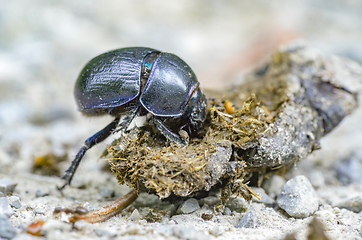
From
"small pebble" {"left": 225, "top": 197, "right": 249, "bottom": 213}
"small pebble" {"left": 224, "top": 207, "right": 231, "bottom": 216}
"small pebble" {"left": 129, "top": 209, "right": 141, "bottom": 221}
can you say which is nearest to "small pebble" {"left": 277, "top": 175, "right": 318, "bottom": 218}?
"small pebble" {"left": 225, "top": 197, "right": 249, "bottom": 213}

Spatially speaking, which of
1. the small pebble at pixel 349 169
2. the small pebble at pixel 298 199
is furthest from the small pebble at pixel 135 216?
the small pebble at pixel 349 169

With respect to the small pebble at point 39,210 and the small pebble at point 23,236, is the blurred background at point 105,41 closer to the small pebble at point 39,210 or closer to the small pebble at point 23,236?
the small pebble at point 39,210

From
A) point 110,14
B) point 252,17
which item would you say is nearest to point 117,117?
point 110,14

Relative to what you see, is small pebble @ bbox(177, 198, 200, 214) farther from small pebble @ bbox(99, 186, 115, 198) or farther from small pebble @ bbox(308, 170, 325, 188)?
small pebble @ bbox(308, 170, 325, 188)

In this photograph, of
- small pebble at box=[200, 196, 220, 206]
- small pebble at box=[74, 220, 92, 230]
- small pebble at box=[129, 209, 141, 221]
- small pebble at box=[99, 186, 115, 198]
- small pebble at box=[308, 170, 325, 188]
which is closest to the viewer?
small pebble at box=[74, 220, 92, 230]

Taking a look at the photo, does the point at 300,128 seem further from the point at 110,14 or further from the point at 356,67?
the point at 110,14

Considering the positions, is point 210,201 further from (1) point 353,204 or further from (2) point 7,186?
(2) point 7,186
